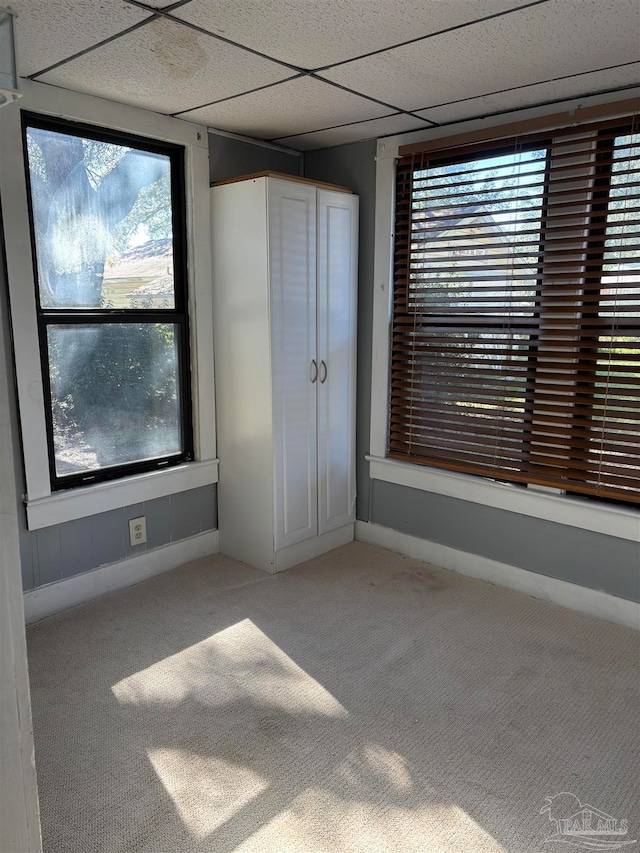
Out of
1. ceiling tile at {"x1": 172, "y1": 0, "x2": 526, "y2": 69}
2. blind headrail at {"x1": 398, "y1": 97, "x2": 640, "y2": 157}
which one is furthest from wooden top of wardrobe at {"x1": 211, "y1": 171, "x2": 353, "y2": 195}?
ceiling tile at {"x1": 172, "y1": 0, "x2": 526, "y2": 69}

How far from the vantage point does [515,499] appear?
9.67 ft

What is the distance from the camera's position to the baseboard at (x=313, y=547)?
10.6 feet

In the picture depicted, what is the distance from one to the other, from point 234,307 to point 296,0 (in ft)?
5.14

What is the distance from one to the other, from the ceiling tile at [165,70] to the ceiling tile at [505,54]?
34 cm

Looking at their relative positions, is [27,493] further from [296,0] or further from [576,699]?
[576,699]

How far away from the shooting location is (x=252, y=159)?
10.9 ft

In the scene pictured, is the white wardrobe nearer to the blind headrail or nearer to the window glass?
the window glass

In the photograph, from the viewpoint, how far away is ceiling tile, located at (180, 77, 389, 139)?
2484 millimetres

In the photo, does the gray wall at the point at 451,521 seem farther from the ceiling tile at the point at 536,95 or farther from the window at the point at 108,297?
the window at the point at 108,297

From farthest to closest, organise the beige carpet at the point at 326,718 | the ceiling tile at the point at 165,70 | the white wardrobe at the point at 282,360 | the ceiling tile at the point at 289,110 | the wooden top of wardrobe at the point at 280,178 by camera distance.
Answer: the white wardrobe at the point at 282,360
the wooden top of wardrobe at the point at 280,178
the ceiling tile at the point at 289,110
the ceiling tile at the point at 165,70
the beige carpet at the point at 326,718

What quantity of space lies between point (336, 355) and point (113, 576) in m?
1.58

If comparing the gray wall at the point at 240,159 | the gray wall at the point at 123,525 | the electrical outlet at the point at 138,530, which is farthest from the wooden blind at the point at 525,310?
the electrical outlet at the point at 138,530

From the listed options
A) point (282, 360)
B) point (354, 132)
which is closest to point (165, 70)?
point (354, 132)

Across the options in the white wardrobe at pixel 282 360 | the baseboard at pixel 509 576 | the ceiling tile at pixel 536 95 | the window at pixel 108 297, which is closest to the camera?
the ceiling tile at pixel 536 95
